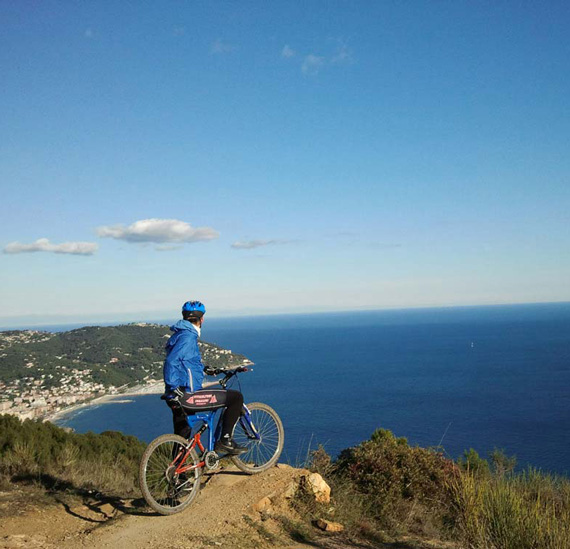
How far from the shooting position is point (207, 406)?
6176mm

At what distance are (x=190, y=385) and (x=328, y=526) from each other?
2605 mm

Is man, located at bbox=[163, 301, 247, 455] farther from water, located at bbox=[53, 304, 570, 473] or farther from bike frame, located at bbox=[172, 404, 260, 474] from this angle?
water, located at bbox=[53, 304, 570, 473]

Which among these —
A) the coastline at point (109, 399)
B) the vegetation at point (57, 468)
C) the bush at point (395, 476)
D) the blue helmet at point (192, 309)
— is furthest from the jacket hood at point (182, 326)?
the coastline at point (109, 399)

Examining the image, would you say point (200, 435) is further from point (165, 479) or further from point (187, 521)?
point (187, 521)

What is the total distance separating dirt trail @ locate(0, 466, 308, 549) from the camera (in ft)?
17.3

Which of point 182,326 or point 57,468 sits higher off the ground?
point 182,326

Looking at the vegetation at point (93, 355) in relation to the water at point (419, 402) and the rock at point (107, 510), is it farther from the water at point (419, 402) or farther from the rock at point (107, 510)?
the rock at point (107, 510)

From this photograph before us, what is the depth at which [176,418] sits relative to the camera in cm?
624

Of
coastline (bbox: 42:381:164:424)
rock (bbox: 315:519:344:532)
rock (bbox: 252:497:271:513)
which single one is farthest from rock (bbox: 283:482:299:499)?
coastline (bbox: 42:381:164:424)

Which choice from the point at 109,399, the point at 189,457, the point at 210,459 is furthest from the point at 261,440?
the point at 109,399

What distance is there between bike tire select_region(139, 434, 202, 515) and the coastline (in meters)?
83.2

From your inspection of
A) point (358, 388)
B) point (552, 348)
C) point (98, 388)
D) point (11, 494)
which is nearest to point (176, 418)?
point (11, 494)

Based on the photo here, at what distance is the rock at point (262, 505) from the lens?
6.11m

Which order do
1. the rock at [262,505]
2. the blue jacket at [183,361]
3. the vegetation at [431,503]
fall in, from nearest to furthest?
the vegetation at [431,503]
the blue jacket at [183,361]
the rock at [262,505]
